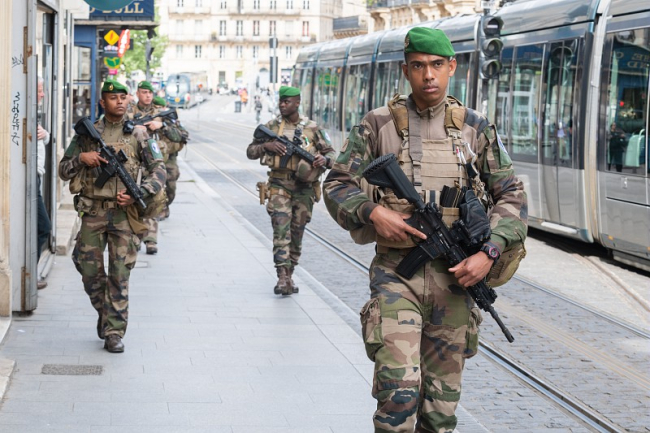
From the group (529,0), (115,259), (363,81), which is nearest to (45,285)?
(115,259)

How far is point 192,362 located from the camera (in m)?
8.13

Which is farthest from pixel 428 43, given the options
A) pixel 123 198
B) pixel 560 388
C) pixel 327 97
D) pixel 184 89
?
pixel 184 89

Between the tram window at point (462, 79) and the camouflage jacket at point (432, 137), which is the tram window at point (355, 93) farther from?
the camouflage jacket at point (432, 137)

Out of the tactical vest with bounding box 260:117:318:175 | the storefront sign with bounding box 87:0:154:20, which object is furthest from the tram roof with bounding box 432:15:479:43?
the tactical vest with bounding box 260:117:318:175

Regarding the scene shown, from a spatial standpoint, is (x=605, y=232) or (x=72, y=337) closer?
(x=72, y=337)

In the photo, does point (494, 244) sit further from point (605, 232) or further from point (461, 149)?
point (605, 232)

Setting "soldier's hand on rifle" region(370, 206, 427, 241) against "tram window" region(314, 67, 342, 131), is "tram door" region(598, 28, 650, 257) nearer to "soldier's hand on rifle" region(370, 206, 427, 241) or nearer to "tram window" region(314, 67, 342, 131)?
"soldier's hand on rifle" region(370, 206, 427, 241)

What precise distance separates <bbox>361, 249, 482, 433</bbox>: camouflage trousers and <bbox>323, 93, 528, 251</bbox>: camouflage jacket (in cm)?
30

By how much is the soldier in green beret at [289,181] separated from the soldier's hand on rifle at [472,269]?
5979 millimetres

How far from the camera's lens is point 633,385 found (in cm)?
807

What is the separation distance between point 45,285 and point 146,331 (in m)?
2.21

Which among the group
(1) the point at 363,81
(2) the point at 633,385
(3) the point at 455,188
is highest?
(1) the point at 363,81

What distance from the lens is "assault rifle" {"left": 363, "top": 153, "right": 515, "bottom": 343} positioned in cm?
505

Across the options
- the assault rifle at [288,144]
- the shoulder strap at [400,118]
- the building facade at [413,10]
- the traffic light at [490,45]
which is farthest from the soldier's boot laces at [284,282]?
the building facade at [413,10]
